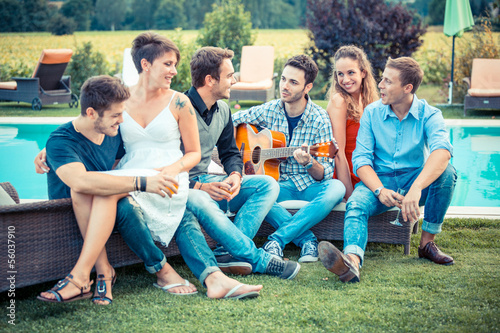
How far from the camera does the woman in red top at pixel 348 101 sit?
3402mm

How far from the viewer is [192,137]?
2816 millimetres

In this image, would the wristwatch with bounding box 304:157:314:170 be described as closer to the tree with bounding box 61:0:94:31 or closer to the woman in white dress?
the woman in white dress


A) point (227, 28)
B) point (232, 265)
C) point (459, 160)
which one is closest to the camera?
point (232, 265)

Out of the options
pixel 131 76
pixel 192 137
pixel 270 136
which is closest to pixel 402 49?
pixel 131 76

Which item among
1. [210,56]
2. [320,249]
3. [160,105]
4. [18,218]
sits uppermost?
[210,56]

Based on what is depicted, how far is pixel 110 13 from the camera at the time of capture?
34.2 meters

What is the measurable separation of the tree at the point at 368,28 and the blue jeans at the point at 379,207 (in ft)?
27.3

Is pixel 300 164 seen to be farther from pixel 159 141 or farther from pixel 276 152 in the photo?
pixel 159 141

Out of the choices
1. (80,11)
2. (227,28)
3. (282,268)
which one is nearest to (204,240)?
(282,268)

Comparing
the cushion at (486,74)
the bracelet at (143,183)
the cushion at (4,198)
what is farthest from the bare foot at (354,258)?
the cushion at (486,74)

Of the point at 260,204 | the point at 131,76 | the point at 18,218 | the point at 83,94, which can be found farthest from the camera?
the point at 131,76

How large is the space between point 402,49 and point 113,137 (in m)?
9.58

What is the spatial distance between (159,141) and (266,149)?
0.85 metres

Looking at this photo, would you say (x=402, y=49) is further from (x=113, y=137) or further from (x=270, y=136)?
(x=113, y=137)
